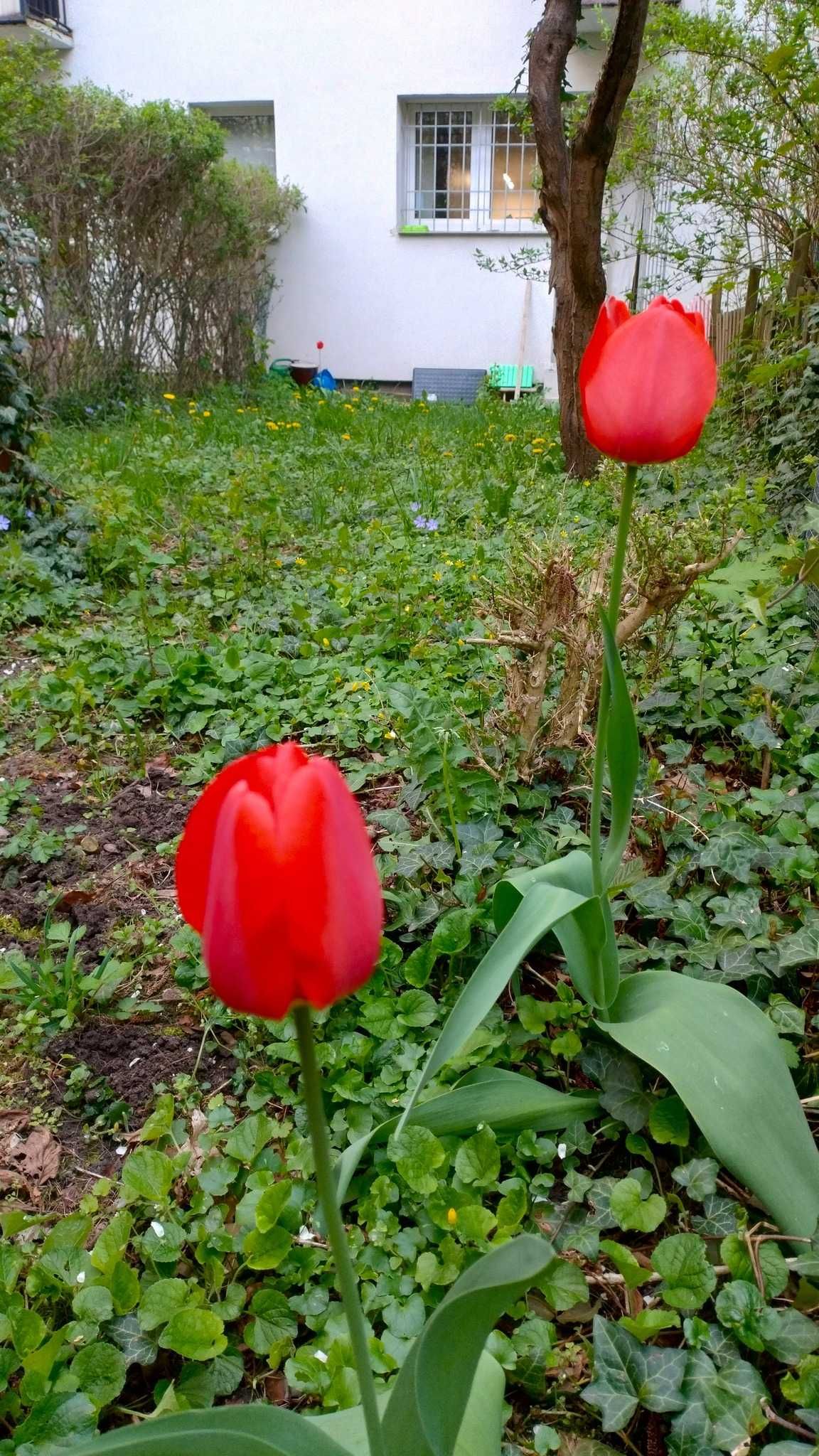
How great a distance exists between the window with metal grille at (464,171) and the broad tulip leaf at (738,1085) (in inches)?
484

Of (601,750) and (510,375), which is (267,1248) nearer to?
(601,750)

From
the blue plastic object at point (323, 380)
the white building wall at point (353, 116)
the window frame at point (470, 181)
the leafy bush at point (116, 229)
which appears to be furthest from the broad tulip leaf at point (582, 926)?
the window frame at point (470, 181)

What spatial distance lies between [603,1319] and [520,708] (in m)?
1.21

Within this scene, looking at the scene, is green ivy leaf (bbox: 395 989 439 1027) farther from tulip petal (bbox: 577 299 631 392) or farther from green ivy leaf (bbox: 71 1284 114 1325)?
tulip petal (bbox: 577 299 631 392)

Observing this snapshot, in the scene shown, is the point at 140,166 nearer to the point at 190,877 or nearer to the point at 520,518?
the point at 520,518

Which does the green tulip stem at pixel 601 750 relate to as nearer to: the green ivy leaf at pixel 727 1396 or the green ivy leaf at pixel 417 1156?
the green ivy leaf at pixel 417 1156

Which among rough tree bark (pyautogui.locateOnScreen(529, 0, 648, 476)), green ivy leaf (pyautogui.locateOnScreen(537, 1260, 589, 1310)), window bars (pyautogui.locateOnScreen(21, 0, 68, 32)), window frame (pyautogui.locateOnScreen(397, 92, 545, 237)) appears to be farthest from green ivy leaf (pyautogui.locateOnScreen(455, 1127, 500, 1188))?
window bars (pyautogui.locateOnScreen(21, 0, 68, 32))

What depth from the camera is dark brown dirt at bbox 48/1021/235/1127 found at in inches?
62.3

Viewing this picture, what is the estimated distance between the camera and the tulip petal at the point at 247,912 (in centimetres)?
54

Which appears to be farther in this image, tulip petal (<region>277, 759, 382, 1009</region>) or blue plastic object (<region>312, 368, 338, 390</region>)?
blue plastic object (<region>312, 368, 338, 390</region>)

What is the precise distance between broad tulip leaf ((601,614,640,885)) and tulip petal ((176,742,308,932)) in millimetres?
658

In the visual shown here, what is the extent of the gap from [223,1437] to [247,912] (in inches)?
17.5

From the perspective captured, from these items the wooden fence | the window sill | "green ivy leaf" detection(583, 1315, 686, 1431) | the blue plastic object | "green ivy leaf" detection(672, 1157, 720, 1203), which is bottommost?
"green ivy leaf" detection(583, 1315, 686, 1431)

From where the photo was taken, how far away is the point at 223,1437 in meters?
0.69
